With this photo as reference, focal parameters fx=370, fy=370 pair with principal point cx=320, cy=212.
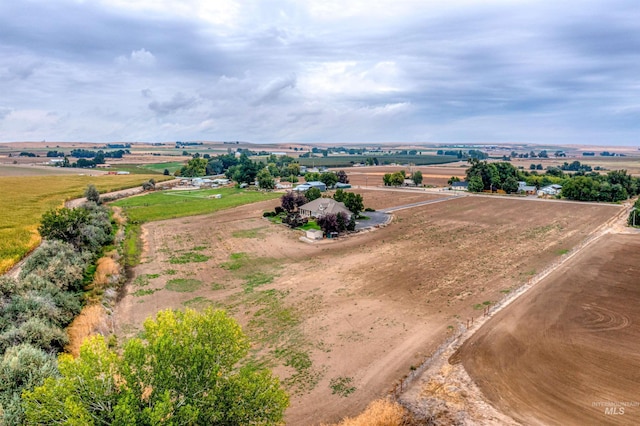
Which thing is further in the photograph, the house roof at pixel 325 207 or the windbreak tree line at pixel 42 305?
the house roof at pixel 325 207

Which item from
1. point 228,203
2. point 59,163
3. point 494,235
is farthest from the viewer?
point 59,163

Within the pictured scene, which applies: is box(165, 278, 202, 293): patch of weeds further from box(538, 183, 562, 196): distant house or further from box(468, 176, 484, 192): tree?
box(538, 183, 562, 196): distant house

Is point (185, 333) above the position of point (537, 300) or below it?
above

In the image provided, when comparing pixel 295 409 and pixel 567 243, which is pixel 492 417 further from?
pixel 567 243

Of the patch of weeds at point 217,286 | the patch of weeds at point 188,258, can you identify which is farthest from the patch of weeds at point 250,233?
the patch of weeds at point 217,286

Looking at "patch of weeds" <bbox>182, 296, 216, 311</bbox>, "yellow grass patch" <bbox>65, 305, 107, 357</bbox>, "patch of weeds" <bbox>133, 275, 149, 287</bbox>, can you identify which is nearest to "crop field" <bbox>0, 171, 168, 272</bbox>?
"patch of weeds" <bbox>133, 275, 149, 287</bbox>

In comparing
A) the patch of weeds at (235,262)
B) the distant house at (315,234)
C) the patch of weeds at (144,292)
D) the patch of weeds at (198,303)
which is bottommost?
the patch of weeds at (198,303)

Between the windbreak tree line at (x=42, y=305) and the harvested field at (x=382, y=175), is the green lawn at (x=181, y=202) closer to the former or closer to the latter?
the windbreak tree line at (x=42, y=305)

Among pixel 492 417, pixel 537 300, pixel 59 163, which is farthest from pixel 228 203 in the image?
pixel 59 163
